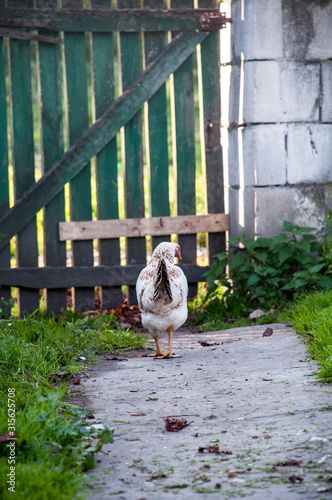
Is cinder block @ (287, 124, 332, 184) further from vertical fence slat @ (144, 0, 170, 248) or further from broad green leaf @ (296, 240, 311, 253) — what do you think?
vertical fence slat @ (144, 0, 170, 248)

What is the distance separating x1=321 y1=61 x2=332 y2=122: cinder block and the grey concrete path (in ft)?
7.18

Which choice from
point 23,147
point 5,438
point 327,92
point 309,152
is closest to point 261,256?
point 309,152

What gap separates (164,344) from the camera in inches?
185

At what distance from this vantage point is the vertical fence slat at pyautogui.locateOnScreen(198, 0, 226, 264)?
545 cm

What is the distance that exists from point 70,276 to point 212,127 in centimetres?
195

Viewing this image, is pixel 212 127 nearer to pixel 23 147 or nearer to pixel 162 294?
pixel 23 147

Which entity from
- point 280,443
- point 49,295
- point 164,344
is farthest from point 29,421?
point 49,295

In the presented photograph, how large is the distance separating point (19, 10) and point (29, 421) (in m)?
3.89

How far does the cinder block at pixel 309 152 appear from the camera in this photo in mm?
5129

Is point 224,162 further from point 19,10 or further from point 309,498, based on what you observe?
point 309,498

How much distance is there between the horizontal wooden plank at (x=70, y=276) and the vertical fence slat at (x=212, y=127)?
22.6 inches

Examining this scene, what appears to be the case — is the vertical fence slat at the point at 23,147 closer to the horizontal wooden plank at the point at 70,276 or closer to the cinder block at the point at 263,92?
the horizontal wooden plank at the point at 70,276

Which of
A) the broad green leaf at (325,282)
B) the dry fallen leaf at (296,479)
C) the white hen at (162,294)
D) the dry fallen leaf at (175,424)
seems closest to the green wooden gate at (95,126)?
the white hen at (162,294)

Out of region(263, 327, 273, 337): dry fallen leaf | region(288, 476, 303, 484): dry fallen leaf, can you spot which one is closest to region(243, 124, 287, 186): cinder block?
region(263, 327, 273, 337): dry fallen leaf
